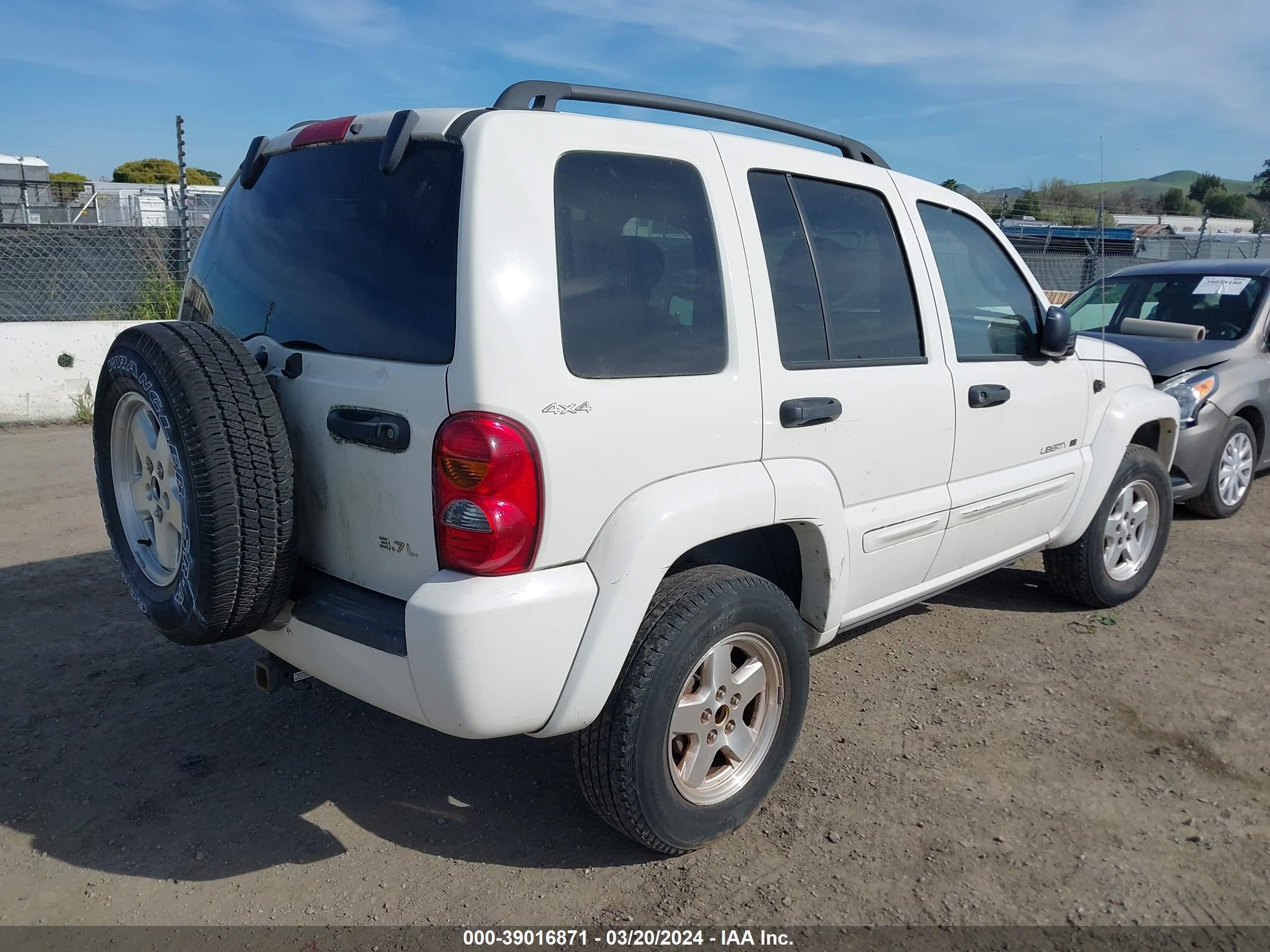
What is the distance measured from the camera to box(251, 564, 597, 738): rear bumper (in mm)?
2281

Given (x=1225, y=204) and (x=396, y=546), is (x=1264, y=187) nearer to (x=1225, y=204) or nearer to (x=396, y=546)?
(x=1225, y=204)

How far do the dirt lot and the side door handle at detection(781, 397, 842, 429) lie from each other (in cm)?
124

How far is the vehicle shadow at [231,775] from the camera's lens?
2924 millimetres

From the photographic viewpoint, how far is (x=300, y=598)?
8.81 ft

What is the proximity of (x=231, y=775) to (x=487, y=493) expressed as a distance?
174 centimetres

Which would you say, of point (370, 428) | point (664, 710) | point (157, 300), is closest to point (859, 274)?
point (664, 710)

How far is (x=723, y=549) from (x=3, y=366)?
323 inches

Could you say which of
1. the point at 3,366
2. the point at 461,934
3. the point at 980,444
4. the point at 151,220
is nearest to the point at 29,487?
the point at 3,366

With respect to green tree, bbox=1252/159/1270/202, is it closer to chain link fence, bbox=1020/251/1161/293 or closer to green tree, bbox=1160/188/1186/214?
green tree, bbox=1160/188/1186/214

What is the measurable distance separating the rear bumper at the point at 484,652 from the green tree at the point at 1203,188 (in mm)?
63987

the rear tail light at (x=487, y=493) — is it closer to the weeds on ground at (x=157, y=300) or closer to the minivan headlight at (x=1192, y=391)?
the minivan headlight at (x=1192, y=391)

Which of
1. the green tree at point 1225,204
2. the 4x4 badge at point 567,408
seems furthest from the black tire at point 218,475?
the green tree at point 1225,204

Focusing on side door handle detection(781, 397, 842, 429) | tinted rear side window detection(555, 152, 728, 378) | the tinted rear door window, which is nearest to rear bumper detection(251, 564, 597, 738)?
tinted rear side window detection(555, 152, 728, 378)

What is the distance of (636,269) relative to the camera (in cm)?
262
